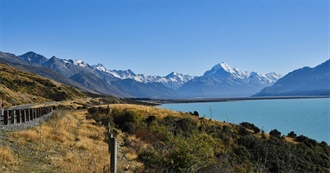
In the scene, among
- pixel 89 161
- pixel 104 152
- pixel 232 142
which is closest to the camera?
pixel 89 161

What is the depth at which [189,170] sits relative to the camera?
1384 centimetres

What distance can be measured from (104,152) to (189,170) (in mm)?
4865

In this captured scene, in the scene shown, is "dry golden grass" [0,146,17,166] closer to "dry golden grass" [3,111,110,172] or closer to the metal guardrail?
"dry golden grass" [3,111,110,172]

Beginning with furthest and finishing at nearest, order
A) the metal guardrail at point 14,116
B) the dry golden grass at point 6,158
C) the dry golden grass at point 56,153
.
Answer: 1. the metal guardrail at point 14,116
2. the dry golden grass at point 56,153
3. the dry golden grass at point 6,158

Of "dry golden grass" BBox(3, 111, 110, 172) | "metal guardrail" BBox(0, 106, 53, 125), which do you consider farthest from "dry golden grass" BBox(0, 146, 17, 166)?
"metal guardrail" BBox(0, 106, 53, 125)

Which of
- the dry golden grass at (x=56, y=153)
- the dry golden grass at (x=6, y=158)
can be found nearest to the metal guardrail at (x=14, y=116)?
the dry golden grass at (x=56, y=153)

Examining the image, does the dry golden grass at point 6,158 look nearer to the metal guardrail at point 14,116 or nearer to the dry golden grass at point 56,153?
the dry golden grass at point 56,153

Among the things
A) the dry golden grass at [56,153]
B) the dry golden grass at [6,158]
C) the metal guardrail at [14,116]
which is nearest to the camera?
the dry golden grass at [6,158]

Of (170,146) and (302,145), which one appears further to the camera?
(302,145)

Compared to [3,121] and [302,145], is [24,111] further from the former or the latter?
[302,145]

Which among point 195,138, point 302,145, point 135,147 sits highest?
point 195,138

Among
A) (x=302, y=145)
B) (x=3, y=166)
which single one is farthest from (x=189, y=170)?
(x=302, y=145)

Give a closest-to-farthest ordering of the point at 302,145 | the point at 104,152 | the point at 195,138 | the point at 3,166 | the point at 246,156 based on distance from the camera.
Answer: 1. the point at 3,166
2. the point at 195,138
3. the point at 104,152
4. the point at 246,156
5. the point at 302,145

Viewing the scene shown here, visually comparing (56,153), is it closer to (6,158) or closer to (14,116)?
(6,158)
